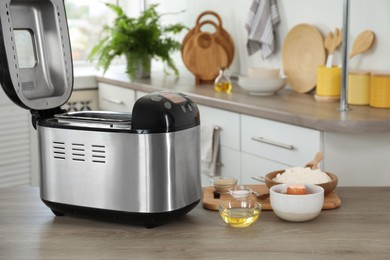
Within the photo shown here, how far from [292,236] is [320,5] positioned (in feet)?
7.16

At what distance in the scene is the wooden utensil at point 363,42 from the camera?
11.2 ft

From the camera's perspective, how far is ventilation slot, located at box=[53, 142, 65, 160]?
6.10ft

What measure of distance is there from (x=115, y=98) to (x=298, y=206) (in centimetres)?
294

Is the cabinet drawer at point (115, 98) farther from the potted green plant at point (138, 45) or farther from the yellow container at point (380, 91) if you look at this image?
the yellow container at point (380, 91)

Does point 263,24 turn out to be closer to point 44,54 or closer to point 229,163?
point 229,163

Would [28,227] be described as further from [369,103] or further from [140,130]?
[369,103]

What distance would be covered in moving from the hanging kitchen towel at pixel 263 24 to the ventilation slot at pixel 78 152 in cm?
231

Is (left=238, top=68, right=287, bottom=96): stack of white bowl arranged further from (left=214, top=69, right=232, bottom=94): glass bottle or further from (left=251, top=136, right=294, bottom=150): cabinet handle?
(left=251, top=136, right=294, bottom=150): cabinet handle

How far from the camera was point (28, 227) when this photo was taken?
Answer: 1.84m

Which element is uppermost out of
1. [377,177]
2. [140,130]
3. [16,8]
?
[16,8]

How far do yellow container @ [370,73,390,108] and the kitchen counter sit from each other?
42mm

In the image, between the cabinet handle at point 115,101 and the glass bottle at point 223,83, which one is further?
the cabinet handle at point 115,101

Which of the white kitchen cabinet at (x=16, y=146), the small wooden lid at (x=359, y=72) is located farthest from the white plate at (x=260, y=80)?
the white kitchen cabinet at (x=16, y=146)

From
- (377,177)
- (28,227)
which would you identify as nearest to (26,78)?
(28,227)
